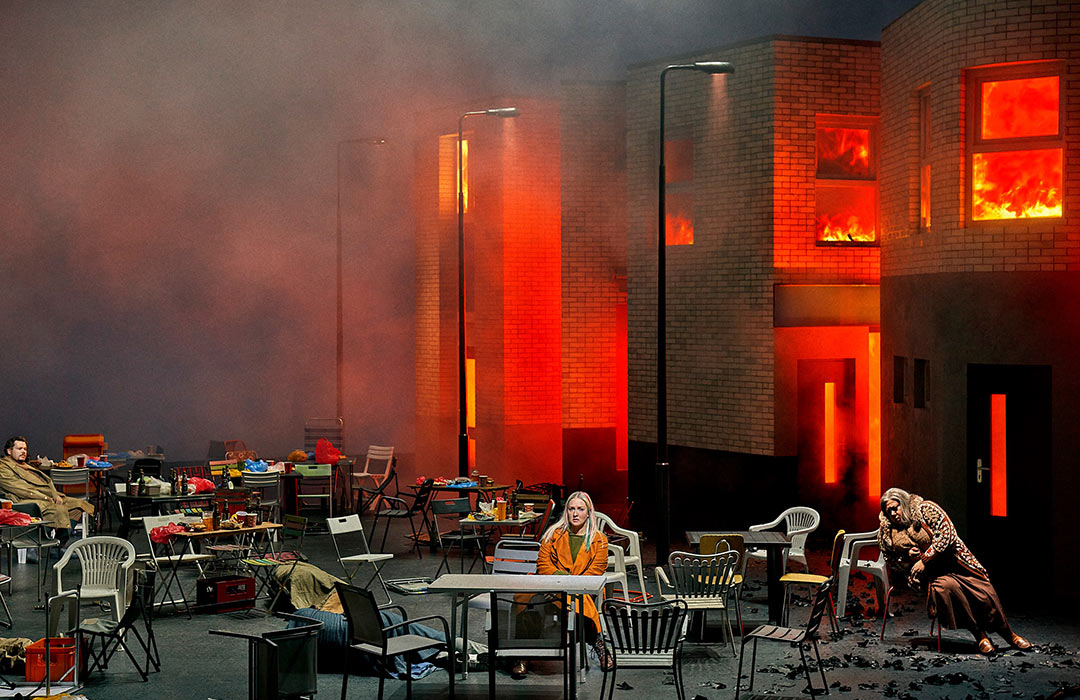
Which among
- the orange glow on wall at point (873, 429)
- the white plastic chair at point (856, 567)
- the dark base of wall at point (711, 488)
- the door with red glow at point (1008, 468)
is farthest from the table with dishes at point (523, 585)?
the orange glow on wall at point (873, 429)

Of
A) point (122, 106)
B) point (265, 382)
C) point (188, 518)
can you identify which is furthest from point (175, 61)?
point (265, 382)

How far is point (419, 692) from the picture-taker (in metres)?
7.81

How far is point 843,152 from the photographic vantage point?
13914 mm

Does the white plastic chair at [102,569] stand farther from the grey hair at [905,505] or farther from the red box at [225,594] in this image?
the grey hair at [905,505]

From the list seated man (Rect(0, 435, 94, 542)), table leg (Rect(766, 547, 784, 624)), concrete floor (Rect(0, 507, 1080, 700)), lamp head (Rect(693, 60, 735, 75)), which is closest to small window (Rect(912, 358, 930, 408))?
concrete floor (Rect(0, 507, 1080, 700))

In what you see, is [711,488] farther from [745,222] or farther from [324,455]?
[324,455]

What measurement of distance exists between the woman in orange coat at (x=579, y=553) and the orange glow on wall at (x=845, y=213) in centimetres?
664

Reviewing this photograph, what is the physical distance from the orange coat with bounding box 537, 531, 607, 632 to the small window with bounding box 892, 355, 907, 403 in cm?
524

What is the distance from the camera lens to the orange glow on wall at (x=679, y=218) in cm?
1462

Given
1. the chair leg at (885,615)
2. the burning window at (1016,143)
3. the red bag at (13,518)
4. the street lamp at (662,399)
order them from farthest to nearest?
the street lamp at (662,399)
the burning window at (1016,143)
the red bag at (13,518)
the chair leg at (885,615)

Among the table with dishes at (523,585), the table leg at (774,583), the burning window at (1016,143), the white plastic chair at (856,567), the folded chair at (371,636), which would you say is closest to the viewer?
the folded chair at (371,636)

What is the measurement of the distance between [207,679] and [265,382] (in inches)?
457

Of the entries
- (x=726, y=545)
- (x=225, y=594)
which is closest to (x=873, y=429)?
(x=726, y=545)

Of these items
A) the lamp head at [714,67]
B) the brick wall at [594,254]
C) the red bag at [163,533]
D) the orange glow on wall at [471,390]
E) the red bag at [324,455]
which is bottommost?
the red bag at [163,533]
